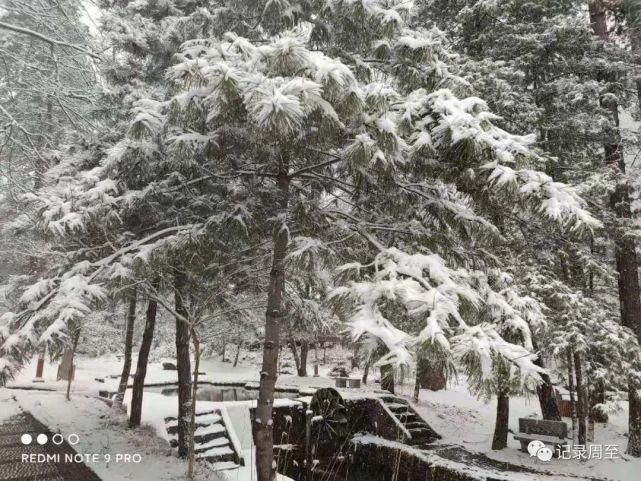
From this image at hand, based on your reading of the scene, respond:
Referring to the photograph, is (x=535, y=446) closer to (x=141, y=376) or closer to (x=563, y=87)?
(x=563, y=87)

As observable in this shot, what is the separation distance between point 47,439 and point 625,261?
13598mm

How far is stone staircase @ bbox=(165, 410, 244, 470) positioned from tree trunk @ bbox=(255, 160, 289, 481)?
350cm

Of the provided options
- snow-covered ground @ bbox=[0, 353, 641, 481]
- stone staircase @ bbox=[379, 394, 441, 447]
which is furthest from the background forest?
Answer: stone staircase @ bbox=[379, 394, 441, 447]

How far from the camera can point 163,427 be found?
35.4ft

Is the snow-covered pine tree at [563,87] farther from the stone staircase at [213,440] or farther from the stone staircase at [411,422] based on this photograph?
the stone staircase at [213,440]

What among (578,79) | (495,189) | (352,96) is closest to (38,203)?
(352,96)

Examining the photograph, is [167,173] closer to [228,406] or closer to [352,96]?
[352,96]

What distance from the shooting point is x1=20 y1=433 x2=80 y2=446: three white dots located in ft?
28.7

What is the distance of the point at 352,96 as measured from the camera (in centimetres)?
446

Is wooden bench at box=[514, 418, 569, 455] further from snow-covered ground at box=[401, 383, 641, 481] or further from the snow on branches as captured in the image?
the snow on branches

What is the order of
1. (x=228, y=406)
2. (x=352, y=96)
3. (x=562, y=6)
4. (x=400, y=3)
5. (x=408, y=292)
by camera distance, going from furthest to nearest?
1. (x=562, y=6)
2. (x=228, y=406)
3. (x=400, y=3)
4. (x=352, y=96)
5. (x=408, y=292)

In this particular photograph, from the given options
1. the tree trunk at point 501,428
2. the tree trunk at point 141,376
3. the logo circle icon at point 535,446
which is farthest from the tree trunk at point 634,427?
the tree trunk at point 141,376

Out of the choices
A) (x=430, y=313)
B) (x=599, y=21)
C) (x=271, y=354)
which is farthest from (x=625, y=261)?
(x=430, y=313)

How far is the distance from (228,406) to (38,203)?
6.63m
